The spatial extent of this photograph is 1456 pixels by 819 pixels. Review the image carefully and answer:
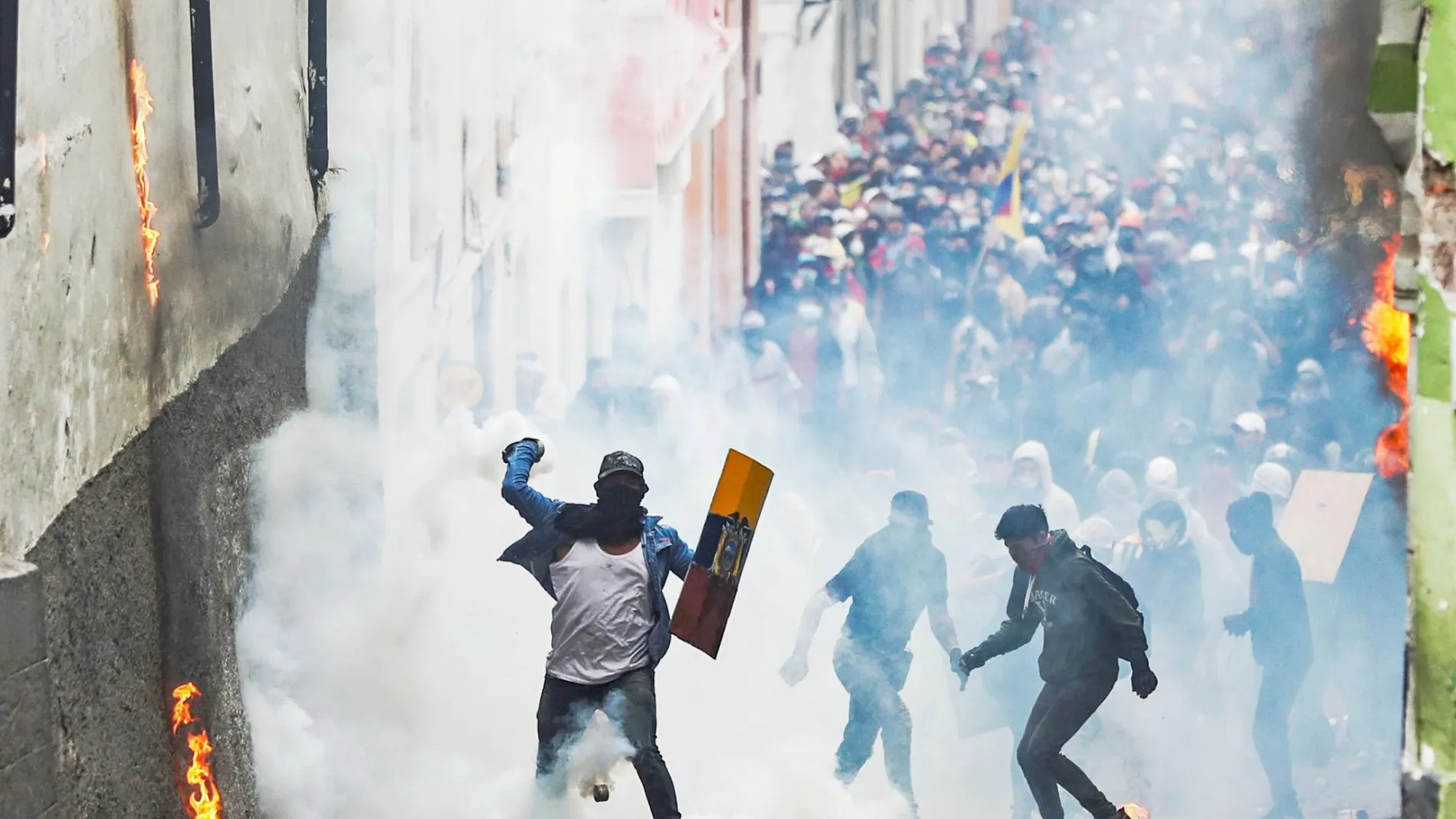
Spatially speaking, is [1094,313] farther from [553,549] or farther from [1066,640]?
[553,549]

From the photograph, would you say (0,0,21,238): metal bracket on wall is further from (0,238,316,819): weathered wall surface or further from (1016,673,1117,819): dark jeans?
(1016,673,1117,819): dark jeans

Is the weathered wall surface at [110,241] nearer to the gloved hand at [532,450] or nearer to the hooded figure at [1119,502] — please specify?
the gloved hand at [532,450]

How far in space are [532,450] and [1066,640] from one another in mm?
2161

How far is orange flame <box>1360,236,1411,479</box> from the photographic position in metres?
8.49

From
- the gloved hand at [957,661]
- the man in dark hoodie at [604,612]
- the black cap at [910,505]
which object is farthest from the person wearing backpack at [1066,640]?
the man in dark hoodie at [604,612]

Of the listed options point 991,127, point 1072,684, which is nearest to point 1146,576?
point 1072,684

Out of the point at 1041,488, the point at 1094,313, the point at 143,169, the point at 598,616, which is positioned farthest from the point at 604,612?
the point at 1094,313

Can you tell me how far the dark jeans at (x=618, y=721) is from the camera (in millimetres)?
5844

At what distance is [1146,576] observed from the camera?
8219 mm

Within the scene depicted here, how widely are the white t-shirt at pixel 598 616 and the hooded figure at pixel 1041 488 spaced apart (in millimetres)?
2973

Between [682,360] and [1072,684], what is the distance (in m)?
2.71

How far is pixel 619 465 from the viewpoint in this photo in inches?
237

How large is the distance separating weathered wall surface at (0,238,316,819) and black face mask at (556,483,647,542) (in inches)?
46.8

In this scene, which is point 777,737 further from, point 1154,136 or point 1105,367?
point 1154,136
